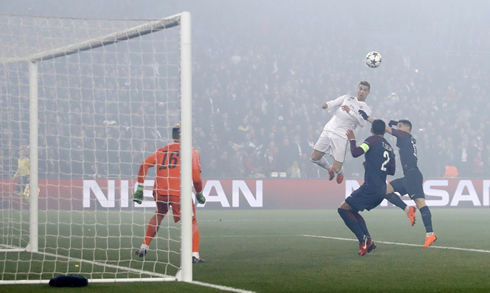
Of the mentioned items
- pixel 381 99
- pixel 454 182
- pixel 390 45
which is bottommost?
pixel 454 182

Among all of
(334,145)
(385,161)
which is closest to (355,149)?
(385,161)

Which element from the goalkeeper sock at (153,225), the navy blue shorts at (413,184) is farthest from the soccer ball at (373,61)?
the goalkeeper sock at (153,225)

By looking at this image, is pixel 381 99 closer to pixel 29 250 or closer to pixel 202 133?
pixel 202 133

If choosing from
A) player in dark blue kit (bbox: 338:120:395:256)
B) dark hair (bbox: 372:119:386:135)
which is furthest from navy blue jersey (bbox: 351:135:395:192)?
dark hair (bbox: 372:119:386:135)

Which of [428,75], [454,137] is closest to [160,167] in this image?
[454,137]

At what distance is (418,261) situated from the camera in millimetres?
9008

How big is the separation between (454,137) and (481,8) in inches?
454

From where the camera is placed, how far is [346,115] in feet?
47.5

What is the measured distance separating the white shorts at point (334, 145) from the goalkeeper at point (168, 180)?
19.5 feet

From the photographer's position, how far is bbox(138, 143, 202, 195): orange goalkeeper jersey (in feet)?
29.4

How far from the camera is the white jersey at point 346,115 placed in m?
13.8

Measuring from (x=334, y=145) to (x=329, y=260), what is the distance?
5.93 m

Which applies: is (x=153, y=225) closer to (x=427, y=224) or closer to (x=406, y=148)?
(x=427, y=224)

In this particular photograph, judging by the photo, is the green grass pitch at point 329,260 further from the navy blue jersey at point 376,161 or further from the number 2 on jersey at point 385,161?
the number 2 on jersey at point 385,161
